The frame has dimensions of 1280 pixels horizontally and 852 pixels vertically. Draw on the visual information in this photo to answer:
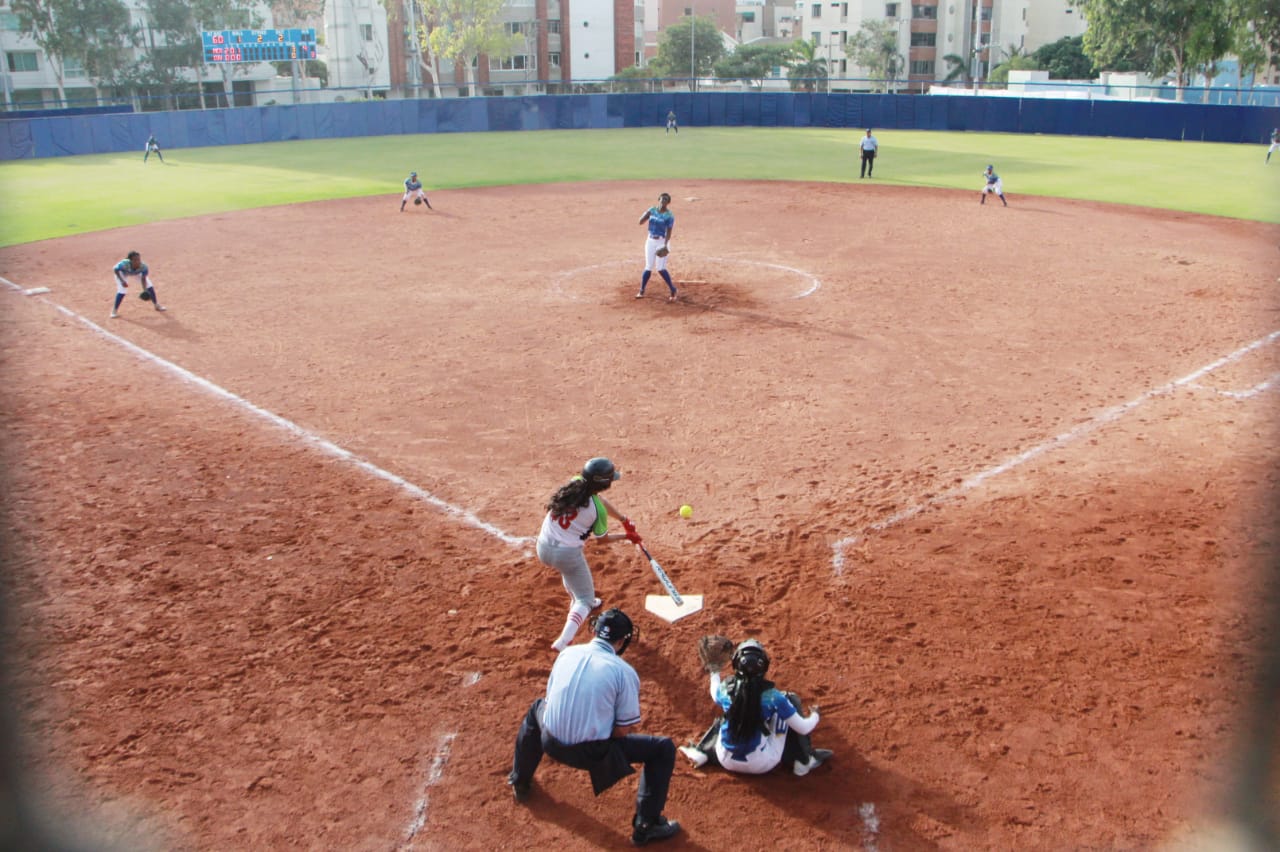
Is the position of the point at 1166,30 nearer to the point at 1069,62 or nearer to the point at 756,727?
the point at 1069,62

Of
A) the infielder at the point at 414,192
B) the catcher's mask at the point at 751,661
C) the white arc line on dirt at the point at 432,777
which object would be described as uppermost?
the infielder at the point at 414,192

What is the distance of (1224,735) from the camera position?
7.68 metres

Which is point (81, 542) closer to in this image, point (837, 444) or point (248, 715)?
point (248, 715)

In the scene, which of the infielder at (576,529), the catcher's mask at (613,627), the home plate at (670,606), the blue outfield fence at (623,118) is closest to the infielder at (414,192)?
the home plate at (670,606)

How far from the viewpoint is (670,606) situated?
9.61 meters

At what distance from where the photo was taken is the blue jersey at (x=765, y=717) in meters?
7.09

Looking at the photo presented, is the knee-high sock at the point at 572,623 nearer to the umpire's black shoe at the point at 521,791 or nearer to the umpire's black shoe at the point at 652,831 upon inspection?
the umpire's black shoe at the point at 521,791

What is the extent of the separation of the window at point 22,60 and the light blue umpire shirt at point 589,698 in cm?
8797

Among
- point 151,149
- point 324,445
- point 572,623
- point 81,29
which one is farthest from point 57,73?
point 572,623

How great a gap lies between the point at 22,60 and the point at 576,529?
285ft

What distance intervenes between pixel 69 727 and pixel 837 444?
9.32 meters

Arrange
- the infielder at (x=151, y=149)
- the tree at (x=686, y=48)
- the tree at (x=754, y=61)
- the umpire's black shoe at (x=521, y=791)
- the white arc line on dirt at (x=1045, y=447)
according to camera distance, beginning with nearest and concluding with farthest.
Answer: the umpire's black shoe at (x=521, y=791)
the white arc line on dirt at (x=1045, y=447)
the infielder at (x=151, y=149)
the tree at (x=686, y=48)
the tree at (x=754, y=61)

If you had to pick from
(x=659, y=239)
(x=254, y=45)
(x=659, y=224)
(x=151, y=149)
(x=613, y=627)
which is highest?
(x=254, y=45)

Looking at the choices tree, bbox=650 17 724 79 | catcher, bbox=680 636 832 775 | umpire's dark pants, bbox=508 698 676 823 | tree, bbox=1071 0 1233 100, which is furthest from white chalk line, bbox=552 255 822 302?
tree, bbox=650 17 724 79
